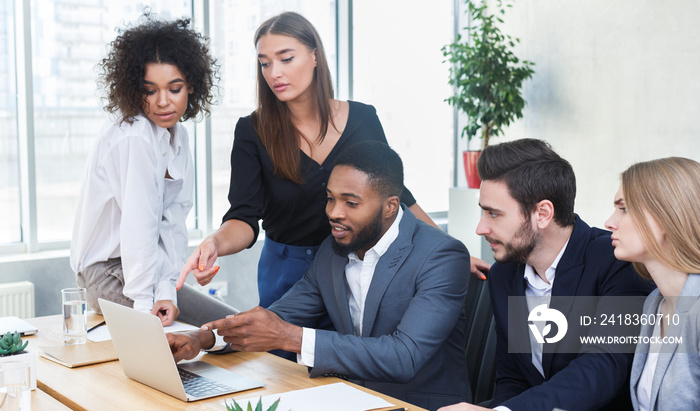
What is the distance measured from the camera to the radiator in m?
3.83

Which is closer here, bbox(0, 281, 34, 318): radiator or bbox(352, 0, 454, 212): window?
bbox(0, 281, 34, 318): radiator

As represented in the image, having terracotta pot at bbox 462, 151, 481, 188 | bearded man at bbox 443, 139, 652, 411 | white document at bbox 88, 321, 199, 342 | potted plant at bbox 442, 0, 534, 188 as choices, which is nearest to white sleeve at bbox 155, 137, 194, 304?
white document at bbox 88, 321, 199, 342

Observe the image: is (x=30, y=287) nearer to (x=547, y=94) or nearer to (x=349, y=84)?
(x=349, y=84)

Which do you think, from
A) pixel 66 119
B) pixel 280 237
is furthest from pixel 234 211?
pixel 66 119

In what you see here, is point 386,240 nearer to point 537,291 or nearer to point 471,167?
point 537,291

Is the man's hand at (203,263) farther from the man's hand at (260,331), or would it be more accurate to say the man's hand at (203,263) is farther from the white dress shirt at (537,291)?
the white dress shirt at (537,291)

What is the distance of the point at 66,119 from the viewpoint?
169 inches

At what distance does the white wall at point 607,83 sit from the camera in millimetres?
4664

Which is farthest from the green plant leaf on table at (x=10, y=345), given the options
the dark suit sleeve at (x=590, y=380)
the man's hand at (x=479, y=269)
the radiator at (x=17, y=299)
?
the radiator at (x=17, y=299)

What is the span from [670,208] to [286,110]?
1.35 m

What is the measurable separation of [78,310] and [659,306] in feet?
5.15

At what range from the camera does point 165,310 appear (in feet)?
7.43

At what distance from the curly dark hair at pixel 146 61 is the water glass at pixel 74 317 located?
664mm

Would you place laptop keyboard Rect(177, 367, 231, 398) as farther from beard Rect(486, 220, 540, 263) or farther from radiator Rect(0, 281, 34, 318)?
radiator Rect(0, 281, 34, 318)
